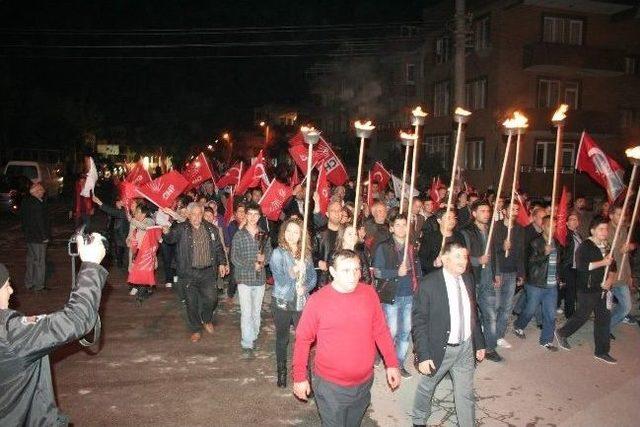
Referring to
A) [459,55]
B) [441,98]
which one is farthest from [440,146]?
[459,55]

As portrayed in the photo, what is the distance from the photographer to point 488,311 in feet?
22.6

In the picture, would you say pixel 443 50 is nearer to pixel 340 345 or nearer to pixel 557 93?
pixel 557 93

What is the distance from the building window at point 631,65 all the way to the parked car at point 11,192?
103 feet

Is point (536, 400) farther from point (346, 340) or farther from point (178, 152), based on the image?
point (178, 152)

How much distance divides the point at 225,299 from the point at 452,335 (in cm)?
605

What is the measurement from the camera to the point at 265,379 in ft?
20.2

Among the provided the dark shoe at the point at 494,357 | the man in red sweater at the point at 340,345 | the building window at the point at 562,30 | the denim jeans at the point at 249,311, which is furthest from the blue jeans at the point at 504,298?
the building window at the point at 562,30

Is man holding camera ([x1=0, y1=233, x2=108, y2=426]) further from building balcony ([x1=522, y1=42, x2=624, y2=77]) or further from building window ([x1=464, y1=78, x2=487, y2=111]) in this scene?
building window ([x1=464, y1=78, x2=487, y2=111])

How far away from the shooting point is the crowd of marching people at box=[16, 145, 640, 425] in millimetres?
3863

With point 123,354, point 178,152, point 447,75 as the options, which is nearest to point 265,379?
point 123,354

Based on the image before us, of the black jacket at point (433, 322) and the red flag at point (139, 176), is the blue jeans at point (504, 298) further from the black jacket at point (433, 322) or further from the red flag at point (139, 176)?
the red flag at point (139, 176)

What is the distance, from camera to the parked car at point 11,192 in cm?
2308

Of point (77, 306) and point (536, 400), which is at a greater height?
point (77, 306)

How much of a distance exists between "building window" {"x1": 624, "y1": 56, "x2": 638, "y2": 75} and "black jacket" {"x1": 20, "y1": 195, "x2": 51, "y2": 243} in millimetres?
30145
